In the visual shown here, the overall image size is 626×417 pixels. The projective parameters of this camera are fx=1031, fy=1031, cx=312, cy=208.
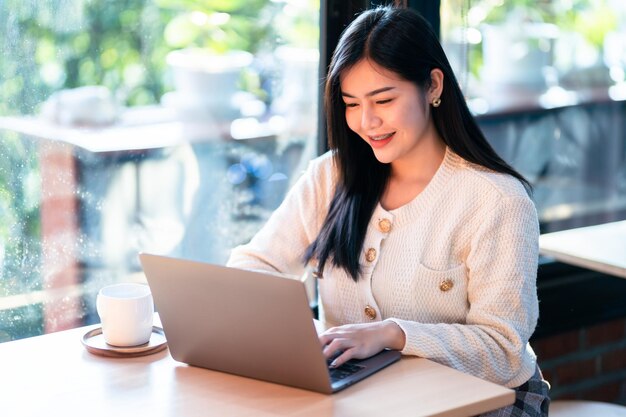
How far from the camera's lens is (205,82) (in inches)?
90.2

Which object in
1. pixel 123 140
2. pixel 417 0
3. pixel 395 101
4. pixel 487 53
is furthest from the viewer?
pixel 487 53

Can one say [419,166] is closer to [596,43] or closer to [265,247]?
[265,247]

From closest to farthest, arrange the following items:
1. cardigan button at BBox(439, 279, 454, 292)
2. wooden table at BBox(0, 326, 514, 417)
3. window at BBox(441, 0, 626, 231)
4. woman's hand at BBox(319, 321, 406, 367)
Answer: wooden table at BBox(0, 326, 514, 417) → woman's hand at BBox(319, 321, 406, 367) → cardigan button at BBox(439, 279, 454, 292) → window at BBox(441, 0, 626, 231)

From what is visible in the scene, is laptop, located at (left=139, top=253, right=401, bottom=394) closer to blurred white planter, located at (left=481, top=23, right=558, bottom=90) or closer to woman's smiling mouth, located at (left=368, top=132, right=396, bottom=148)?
woman's smiling mouth, located at (left=368, top=132, right=396, bottom=148)

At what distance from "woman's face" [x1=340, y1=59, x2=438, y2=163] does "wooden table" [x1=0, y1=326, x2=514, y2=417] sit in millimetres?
436

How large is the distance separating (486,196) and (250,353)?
546 millimetres

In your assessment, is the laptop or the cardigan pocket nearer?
the laptop

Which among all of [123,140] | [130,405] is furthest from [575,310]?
[130,405]

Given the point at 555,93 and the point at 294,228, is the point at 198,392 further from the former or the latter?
the point at 555,93

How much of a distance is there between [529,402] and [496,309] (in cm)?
19

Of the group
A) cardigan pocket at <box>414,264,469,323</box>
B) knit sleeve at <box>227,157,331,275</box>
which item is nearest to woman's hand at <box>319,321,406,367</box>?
cardigan pocket at <box>414,264,469,323</box>

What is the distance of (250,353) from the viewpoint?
5.12ft

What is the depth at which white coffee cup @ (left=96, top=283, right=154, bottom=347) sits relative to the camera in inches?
67.1

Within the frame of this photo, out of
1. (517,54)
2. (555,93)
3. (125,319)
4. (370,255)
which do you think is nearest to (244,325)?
(125,319)
